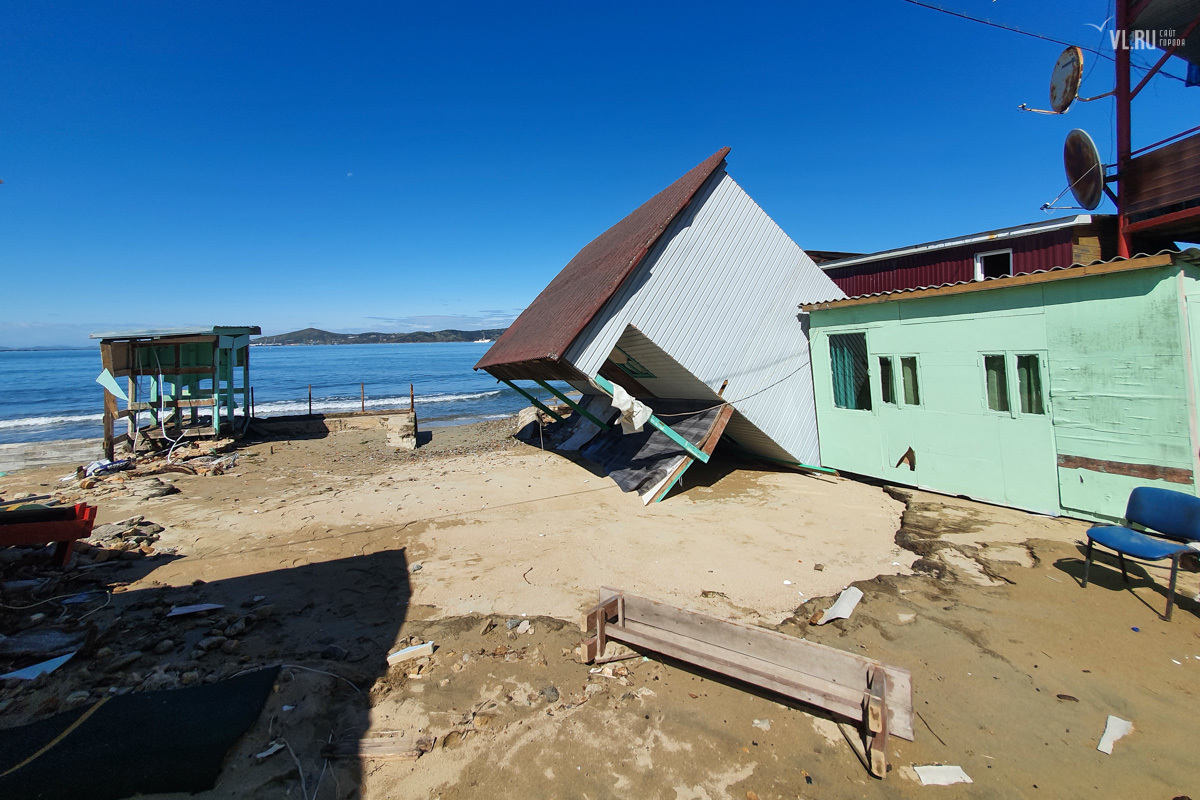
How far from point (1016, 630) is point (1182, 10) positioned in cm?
1298

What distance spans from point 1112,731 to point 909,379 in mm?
6312

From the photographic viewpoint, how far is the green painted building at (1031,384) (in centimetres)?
603

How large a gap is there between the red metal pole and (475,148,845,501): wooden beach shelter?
224 inches

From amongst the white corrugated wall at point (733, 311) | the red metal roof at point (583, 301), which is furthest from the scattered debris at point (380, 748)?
the white corrugated wall at point (733, 311)

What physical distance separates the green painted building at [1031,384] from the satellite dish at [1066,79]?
208 inches

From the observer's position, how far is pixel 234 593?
6035mm

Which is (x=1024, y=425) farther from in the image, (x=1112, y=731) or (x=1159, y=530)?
(x=1112, y=731)

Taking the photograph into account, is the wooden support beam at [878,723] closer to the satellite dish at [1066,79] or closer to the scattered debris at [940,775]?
the scattered debris at [940,775]

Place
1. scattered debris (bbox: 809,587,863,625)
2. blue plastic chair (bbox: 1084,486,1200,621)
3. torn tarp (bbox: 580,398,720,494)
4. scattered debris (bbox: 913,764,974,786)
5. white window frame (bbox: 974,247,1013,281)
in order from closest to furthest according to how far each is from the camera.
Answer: scattered debris (bbox: 913,764,974,786)
blue plastic chair (bbox: 1084,486,1200,621)
scattered debris (bbox: 809,587,863,625)
torn tarp (bbox: 580,398,720,494)
white window frame (bbox: 974,247,1013,281)

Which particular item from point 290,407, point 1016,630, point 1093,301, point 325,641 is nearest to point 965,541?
point 1016,630

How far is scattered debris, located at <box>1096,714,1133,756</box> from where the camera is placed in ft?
10.9

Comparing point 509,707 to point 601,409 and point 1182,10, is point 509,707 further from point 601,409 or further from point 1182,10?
point 1182,10

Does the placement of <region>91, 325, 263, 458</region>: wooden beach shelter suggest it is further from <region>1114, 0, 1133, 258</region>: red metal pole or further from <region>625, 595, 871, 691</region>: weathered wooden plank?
<region>1114, 0, 1133, 258</region>: red metal pole

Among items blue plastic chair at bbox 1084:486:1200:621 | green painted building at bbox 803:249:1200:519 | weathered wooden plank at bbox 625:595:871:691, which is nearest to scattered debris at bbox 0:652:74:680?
weathered wooden plank at bbox 625:595:871:691
